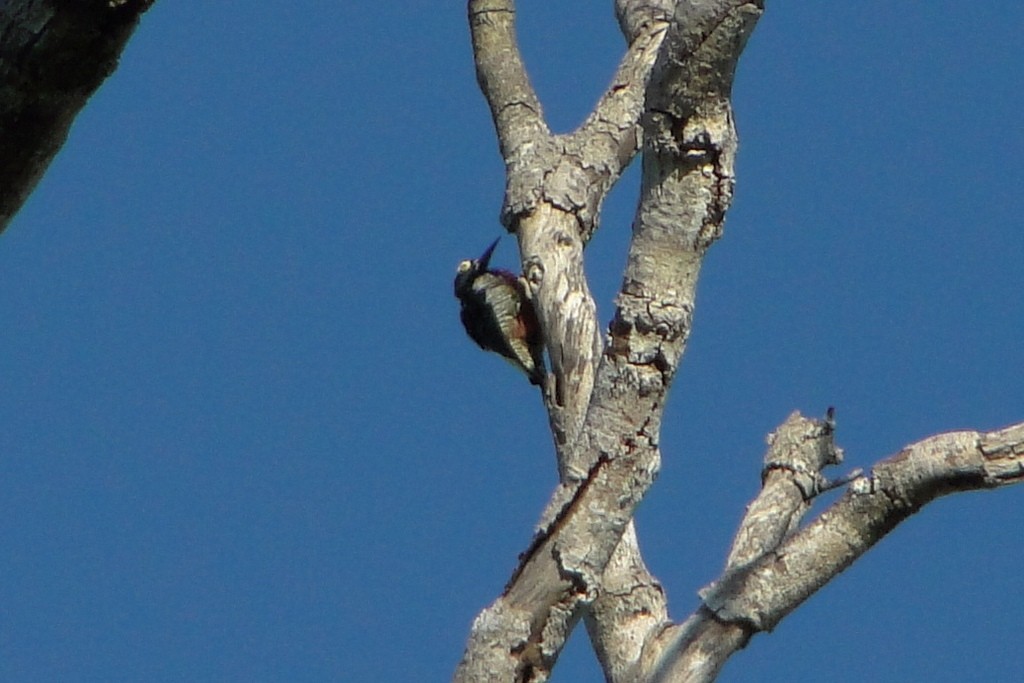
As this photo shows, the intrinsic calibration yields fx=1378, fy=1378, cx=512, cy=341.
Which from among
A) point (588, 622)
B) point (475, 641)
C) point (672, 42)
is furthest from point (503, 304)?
point (672, 42)

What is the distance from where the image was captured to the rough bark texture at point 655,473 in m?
2.94

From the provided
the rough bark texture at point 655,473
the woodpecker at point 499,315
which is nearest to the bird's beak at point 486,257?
the woodpecker at point 499,315

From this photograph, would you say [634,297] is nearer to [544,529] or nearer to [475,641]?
[544,529]

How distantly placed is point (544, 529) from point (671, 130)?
1.05m

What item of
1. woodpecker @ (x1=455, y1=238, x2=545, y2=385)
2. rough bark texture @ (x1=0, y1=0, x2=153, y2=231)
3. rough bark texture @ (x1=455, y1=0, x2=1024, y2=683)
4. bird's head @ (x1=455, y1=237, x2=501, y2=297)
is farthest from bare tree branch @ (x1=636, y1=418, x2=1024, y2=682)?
bird's head @ (x1=455, y1=237, x2=501, y2=297)

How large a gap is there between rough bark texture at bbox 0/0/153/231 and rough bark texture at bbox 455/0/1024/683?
1.12 m

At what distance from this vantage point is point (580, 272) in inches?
230

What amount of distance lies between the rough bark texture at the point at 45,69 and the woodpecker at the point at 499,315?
141 inches

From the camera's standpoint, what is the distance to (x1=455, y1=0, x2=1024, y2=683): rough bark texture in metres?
2.94

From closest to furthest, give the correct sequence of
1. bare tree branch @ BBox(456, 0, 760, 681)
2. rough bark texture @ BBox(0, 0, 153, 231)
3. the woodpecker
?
rough bark texture @ BBox(0, 0, 153, 231) < bare tree branch @ BBox(456, 0, 760, 681) < the woodpecker

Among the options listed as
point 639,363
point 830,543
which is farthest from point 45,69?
point 830,543

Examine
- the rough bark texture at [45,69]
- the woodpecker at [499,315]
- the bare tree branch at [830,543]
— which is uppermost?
the woodpecker at [499,315]

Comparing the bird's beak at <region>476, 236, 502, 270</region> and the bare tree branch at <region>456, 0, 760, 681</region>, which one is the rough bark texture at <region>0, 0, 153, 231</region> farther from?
the bird's beak at <region>476, 236, 502, 270</region>

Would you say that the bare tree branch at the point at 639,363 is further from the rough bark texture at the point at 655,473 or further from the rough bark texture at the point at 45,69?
the rough bark texture at the point at 45,69
